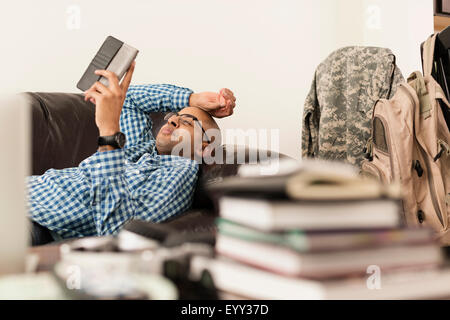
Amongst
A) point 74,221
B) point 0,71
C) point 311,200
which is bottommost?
Result: point 74,221

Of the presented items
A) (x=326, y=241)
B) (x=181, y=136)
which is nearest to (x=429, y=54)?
(x=181, y=136)

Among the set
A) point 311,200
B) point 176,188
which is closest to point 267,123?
point 176,188

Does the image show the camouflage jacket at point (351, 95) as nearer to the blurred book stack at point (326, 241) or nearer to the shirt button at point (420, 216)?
the shirt button at point (420, 216)

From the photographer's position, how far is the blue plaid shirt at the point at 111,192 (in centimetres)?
115

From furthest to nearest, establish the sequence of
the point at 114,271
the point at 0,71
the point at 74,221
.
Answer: the point at 0,71 → the point at 74,221 → the point at 114,271

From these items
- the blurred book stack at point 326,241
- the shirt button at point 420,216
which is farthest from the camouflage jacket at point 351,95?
the blurred book stack at point 326,241

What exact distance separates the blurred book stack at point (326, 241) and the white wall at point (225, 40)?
2.11m

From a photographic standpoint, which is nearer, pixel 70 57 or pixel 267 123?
pixel 70 57

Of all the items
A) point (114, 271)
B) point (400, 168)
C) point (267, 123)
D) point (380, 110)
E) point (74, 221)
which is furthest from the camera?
point (267, 123)

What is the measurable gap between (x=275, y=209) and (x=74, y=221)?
3.43ft

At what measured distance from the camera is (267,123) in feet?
8.67

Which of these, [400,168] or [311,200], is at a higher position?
[311,200]

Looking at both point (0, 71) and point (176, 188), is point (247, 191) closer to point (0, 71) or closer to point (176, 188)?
point (176, 188)

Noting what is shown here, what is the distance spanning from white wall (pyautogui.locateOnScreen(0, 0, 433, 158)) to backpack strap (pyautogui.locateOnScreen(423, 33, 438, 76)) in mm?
973
